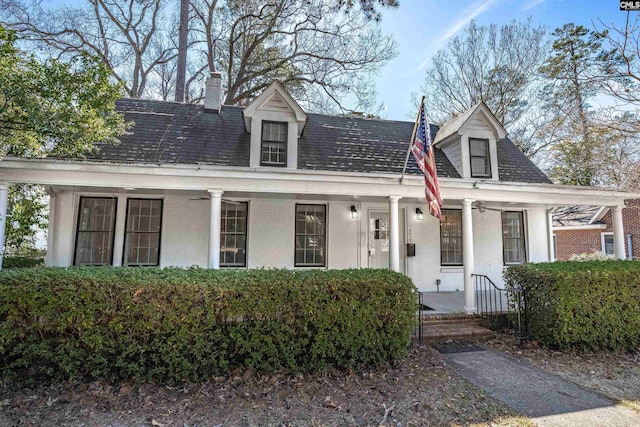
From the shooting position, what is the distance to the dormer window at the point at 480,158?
9.56 meters

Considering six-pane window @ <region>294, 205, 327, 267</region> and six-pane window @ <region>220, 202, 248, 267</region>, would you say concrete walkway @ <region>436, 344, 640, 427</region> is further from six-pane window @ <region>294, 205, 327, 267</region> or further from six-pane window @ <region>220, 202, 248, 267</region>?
six-pane window @ <region>220, 202, 248, 267</region>

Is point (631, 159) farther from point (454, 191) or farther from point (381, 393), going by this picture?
point (381, 393)

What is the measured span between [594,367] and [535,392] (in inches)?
70.7

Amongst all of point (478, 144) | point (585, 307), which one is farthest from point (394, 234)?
point (478, 144)

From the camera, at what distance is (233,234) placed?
29.1ft

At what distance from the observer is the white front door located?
953 centimetres

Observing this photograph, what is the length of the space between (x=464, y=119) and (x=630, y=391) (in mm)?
7177

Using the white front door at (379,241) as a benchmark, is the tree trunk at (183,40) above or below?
above

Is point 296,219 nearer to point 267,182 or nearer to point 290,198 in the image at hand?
point 290,198

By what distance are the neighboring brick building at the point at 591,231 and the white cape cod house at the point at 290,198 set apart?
1002cm

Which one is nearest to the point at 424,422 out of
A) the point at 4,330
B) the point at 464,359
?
the point at 464,359

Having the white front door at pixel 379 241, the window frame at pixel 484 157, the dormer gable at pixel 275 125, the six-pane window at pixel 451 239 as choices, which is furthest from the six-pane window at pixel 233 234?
the window frame at pixel 484 157

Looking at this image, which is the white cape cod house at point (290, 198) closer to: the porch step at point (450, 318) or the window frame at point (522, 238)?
the window frame at point (522, 238)

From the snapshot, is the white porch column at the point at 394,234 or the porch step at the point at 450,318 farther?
the white porch column at the point at 394,234
